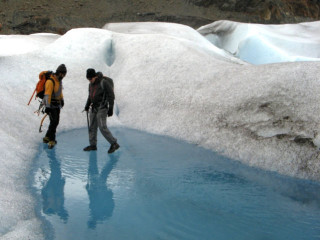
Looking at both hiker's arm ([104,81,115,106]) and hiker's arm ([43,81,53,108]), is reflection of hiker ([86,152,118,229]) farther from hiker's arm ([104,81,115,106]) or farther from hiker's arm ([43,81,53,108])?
hiker's arm ([43,81,53,108])

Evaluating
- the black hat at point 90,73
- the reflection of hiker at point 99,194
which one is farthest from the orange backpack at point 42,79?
the reflection of hiker at point 99,194

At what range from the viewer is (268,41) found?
23141 millimetres

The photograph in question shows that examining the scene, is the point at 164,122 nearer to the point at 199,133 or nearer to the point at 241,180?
the point at 199,133

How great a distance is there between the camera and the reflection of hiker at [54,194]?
5168 millimetres

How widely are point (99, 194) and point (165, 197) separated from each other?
45.4 inches

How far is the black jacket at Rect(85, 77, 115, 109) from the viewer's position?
786 centimetres

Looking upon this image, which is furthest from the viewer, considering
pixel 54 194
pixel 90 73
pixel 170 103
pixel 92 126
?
pixel 170 103

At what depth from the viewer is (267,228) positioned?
4926mm

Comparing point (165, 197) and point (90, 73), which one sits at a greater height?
point (90, 73)

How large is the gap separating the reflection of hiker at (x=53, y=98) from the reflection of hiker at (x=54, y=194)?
1452 millimetres

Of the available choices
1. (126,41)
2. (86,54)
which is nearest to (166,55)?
(126,41)

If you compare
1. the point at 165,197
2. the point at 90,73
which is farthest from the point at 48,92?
the point at 165,197

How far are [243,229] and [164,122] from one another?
234 inches

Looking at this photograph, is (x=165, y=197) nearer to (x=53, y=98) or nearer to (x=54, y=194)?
(x=54, y=194)
